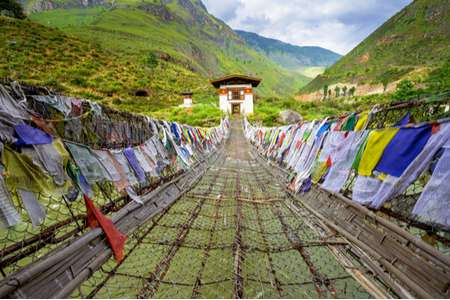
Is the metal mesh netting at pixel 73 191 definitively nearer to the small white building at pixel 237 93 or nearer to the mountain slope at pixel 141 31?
the small white building at pixel 237 93

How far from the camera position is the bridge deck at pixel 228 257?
231 cm

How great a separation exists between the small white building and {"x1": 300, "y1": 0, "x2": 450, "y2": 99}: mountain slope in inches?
1100

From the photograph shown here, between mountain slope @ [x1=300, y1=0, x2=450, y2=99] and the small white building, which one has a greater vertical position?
mountain slope @ [x1=300, y1=0, x2=450, y2=99]

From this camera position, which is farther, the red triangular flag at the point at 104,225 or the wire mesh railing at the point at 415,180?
the red triangular flag at the point at 104,225

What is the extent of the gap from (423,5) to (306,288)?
70035mm

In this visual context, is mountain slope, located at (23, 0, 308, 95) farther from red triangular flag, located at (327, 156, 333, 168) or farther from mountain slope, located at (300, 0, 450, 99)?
red triangular flag, located at (327, 156, 333, 168)

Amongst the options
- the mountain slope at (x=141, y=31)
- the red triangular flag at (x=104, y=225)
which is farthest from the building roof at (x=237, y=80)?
the mountain slope at (x=141, y=31)

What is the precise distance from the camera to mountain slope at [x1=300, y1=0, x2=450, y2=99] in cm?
3975

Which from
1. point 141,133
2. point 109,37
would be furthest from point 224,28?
point 141,133

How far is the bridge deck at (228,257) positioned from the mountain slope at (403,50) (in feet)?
135

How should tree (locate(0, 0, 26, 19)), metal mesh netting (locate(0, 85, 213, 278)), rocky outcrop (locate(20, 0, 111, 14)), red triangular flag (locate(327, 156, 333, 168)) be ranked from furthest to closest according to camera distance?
rocky outcrop (locate(20, 0, 111, 14)), tree (locate(0, 0, 26, 19)), red triangular flag (locate(327, 156, 333, 168)), metal mesh netting (locate(0, 85, 213, 278))

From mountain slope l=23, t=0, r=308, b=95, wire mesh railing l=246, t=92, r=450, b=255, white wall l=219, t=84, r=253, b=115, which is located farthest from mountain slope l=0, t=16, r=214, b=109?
wire mesh railing l=246, t=92, r=450, b=255

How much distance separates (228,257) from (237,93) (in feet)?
65.3

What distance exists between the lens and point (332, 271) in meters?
2.73
